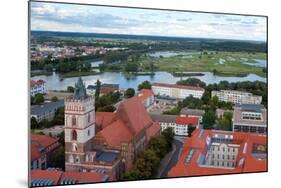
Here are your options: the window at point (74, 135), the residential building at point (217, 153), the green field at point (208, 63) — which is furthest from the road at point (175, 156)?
the window at point (74, 135)

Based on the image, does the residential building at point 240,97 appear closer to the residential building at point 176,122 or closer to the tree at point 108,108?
the residential building at point 176,122

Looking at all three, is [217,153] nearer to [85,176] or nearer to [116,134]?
[116,134]

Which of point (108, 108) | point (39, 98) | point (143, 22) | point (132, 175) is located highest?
point (143, 22)

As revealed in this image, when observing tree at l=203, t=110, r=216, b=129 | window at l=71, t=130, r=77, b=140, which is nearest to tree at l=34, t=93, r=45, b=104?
window at l=71, t=130, r=77, b=140

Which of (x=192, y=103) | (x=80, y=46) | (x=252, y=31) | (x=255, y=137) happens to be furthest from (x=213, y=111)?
(x=80, y=46)

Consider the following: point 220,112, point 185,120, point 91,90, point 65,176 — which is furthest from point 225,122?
point 65,176

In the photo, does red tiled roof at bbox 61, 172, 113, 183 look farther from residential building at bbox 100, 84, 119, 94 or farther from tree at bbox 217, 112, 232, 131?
tree at bbox 217, 112, 232, 131
